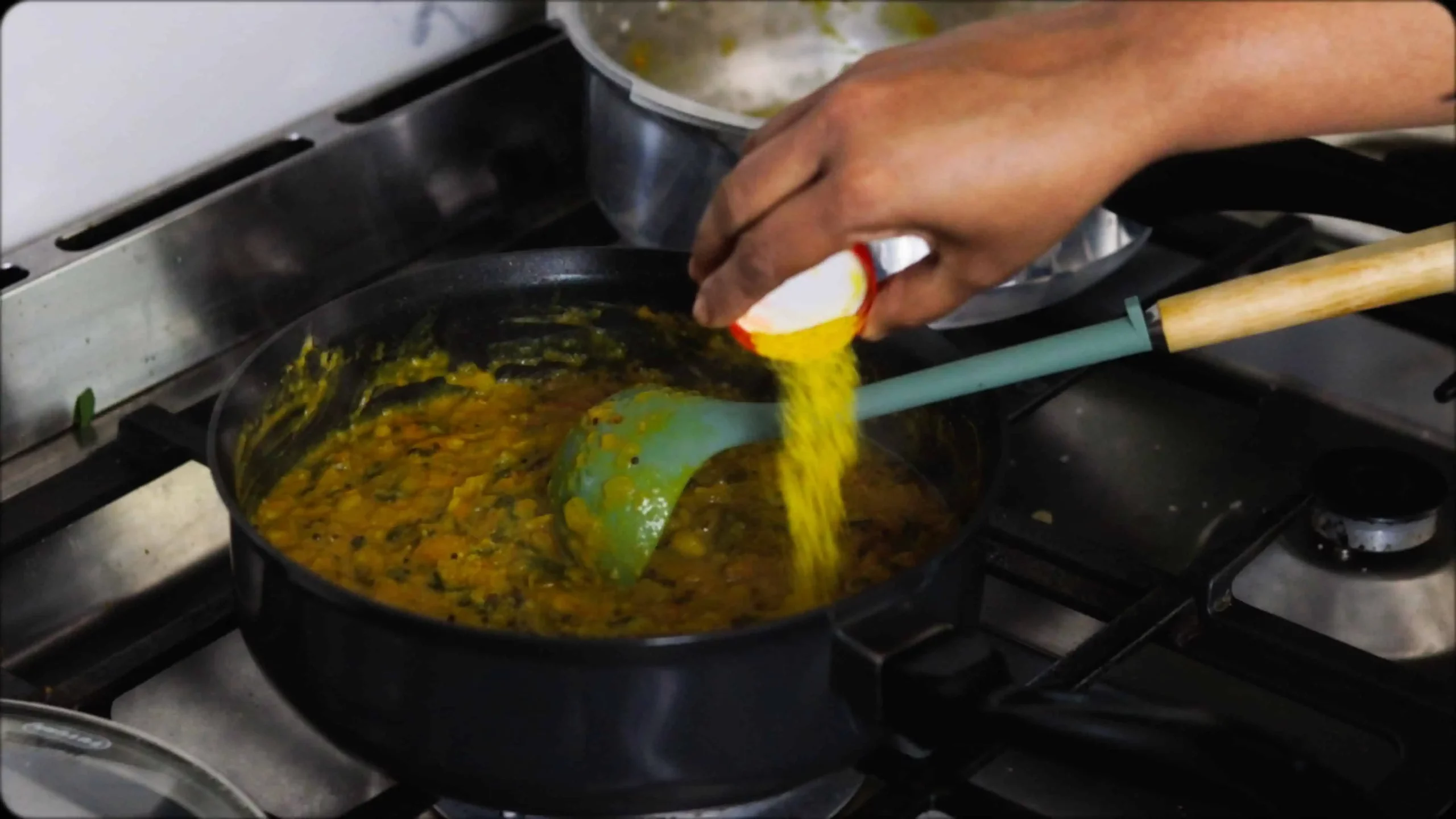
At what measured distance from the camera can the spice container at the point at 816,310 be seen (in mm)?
822

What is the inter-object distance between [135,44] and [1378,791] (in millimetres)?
834

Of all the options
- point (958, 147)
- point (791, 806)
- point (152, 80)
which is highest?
point (958, 147)

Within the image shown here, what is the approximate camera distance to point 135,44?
1046 mm

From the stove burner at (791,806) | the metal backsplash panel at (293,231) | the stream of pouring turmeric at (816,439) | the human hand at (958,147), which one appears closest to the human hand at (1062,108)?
the human hand at (958,147)

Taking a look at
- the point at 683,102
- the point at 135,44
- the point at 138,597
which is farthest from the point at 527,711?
the point at 135,44

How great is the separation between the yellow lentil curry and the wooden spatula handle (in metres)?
0.22

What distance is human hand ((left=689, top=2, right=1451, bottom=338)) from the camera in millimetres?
688

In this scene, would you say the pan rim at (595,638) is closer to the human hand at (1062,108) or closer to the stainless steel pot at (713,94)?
the human hand at (1062,108)

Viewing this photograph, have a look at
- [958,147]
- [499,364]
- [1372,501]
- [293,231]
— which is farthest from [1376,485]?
[293,231]

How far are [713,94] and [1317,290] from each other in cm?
72

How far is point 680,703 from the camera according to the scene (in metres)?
0.68

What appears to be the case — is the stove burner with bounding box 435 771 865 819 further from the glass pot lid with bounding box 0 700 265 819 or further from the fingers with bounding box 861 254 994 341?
the fingers with bounding box 861 254 994 341

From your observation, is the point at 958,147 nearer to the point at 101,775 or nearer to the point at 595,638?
the point at 595,638

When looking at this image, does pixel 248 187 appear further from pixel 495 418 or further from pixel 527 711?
pixel 527 711
